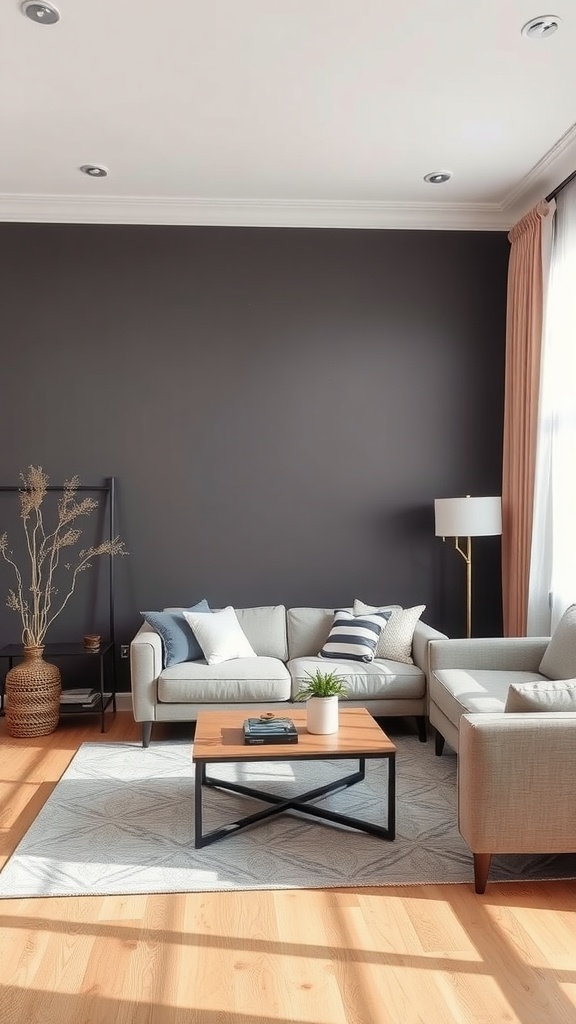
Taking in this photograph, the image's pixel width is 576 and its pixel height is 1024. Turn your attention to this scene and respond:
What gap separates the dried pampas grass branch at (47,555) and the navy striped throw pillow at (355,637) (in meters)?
1.53

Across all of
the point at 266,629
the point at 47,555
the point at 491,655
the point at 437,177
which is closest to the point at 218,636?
the point at 266,629

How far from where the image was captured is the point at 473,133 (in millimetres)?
4527

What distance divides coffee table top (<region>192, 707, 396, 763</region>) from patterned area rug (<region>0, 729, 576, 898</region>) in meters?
0.36

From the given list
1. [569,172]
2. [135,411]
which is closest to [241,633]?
[135,411]

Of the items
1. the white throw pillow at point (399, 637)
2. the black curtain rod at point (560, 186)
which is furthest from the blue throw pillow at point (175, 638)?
the black curtain rod at point (560, 186)

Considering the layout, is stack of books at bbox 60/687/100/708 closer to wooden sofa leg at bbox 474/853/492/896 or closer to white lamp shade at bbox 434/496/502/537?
white lamp shade at bbox 434/496/502/537

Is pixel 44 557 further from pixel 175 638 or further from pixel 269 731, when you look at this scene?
pixel 269 731

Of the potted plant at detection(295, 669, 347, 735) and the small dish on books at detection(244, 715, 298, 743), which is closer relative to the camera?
the small dish on books at detection(244, 715, 298, 743)

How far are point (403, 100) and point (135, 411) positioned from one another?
2.58 meters

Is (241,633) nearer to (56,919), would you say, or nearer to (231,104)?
(56,919)

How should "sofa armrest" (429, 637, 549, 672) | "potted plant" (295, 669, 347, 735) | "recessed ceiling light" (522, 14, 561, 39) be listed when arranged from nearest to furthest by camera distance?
1. "recessed ceiling light" (522, 14, 561, 39)
2. "potted plant" (295, 669, 347, 735)
3. "sofa armrest" (429, 637, 549, 672)

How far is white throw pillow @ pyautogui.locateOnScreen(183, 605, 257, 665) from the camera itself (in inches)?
192

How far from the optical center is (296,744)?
3.45 metres

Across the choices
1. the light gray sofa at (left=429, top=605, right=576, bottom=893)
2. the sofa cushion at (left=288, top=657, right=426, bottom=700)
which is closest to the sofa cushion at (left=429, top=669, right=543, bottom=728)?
the sofa cushion at (left=288, top=657, right=426, bottom=700)
